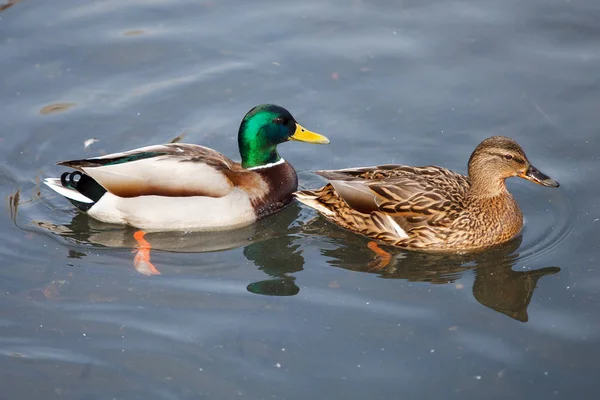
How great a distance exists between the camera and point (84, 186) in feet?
27.2

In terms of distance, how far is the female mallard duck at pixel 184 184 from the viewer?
8.16 m

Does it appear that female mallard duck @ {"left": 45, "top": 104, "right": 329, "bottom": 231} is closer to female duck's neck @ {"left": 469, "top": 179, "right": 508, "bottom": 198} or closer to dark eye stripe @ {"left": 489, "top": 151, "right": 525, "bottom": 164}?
female duck's neck @ {"left": 469, "top": 179, "right": 508, "bottom": 198}

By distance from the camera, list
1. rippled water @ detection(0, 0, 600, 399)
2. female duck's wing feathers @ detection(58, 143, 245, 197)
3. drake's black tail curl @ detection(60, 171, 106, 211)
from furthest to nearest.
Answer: drake's black tail curl @ detection(60, 171, 106, 211)
female duck's wing feathers @ detection(58, 143, 245, 197)
rippled water @ detection(0, 0, 600, 399)

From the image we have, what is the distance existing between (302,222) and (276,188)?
14.6 inches

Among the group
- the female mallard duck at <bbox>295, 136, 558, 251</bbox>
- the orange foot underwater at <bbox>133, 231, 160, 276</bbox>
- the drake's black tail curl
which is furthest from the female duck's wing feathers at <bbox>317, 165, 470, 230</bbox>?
the drake's black tail curl

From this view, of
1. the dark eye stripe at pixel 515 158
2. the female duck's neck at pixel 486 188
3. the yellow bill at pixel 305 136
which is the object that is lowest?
the female duck's neck at pixel 486 188

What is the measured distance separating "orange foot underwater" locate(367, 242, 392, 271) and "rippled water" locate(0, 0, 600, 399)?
0.07 metres

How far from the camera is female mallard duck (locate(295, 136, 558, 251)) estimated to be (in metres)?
7.66

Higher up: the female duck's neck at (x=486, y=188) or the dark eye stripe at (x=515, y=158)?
the dark eye stripe at (x=515, y=158)

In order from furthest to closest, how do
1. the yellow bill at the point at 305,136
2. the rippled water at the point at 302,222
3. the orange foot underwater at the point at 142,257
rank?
the yellow bill at the point at 305,136 < the orange foot underwater at the point at 142,257 < the rippled water at the point at 302,222

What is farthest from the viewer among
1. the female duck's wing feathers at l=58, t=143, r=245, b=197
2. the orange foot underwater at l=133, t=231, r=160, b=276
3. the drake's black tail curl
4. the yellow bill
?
the yellow bill

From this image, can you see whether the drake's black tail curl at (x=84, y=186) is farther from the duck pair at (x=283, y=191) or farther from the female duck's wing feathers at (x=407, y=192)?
the female duck's wing feathers at (x=407, y=192)

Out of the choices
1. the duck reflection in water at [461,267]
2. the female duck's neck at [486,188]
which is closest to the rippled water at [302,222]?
the duck reflection in water at [461,267]

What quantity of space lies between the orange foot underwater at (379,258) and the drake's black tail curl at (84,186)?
7.64ft
